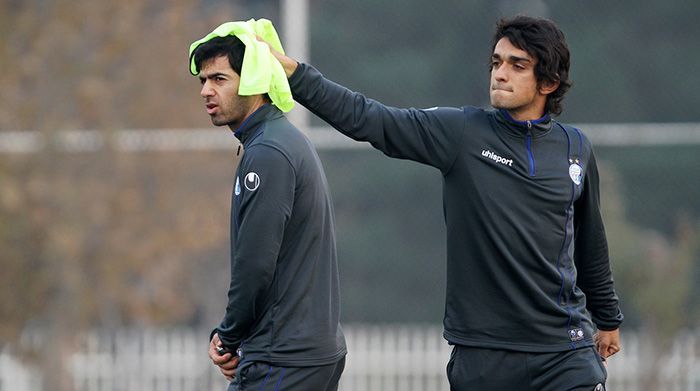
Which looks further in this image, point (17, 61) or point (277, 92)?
point (17, 61)

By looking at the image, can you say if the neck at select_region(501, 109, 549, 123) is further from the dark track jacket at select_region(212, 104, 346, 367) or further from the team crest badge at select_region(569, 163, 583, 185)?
the dark track jacket at select_region(212, 104, 346, 367)

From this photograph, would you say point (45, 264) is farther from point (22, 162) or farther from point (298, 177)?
point (298, 177)

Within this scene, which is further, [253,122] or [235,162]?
[235,162]

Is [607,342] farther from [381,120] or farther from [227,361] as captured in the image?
[227,361]

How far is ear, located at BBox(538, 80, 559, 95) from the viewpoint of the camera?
4355 mm

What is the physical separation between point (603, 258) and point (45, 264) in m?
6.97

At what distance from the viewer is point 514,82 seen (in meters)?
4.32

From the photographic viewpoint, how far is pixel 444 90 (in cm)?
1046

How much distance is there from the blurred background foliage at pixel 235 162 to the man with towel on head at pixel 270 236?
610 centimetres

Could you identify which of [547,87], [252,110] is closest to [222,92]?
[252,110]

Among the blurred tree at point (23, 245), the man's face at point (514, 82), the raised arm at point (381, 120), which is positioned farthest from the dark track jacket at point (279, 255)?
the blurred tree at point (23, 245)

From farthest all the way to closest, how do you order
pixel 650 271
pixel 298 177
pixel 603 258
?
pixel 650 271 < pixel 603 258 < pixel 298 177

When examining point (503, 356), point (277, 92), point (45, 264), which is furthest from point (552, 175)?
point (45, 264)

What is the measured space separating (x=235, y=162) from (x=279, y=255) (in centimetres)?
624
